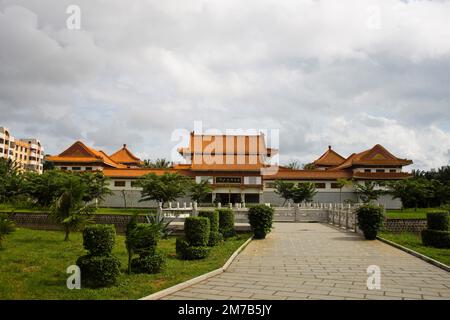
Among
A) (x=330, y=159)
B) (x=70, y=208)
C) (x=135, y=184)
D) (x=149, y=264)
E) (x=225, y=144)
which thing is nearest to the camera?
(x=149, y=264)

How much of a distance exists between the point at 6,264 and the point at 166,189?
2284 centimetres

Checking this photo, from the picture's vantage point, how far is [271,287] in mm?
7320

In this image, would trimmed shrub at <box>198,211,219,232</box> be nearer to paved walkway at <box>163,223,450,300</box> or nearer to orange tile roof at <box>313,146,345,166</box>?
paved walkway at <box>163,223,450,300</box>

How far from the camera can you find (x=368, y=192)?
120 feet

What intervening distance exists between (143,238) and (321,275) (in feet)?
13.2

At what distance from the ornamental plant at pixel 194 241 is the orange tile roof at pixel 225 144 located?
1204 inches

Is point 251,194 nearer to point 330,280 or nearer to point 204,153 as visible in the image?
point 204,153

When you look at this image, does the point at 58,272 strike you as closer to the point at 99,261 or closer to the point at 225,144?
the point at 99,261

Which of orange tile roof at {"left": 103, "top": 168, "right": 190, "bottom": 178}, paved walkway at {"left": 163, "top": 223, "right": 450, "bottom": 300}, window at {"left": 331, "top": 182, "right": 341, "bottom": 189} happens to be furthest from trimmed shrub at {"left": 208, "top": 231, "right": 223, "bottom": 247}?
window at {"left": 331, "top": 182, "right": 341, "bottom": 189}

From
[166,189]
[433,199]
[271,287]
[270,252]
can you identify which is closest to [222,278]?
[271,287]

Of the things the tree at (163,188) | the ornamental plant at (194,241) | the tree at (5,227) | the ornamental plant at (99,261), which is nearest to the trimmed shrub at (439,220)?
the ornamental plant at (194,241)

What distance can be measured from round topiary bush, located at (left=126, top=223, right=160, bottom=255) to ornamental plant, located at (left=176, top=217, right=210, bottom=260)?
81.3 inches

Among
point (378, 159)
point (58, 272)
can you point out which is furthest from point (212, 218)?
point (378, 159)
